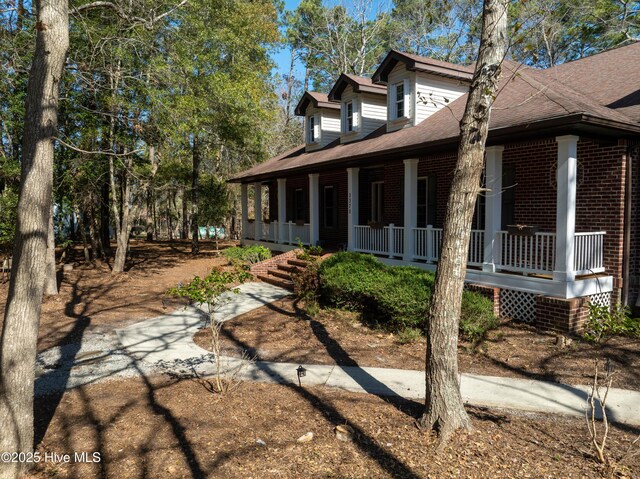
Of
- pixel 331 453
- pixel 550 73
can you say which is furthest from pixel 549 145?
pixel 331 453

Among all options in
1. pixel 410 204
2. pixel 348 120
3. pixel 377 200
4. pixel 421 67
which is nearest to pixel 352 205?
pixel 377 200

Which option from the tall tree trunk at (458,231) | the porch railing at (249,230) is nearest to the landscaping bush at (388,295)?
the tall tree trunk at (458,231)

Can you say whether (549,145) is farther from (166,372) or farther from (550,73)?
(166,372)

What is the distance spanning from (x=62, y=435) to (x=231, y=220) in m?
36.0

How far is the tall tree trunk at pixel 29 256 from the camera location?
13.3 feet

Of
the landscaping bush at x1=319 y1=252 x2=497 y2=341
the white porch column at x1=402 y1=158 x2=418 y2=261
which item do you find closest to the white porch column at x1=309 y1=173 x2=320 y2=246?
the white porch column at x1=402 y1=158 x2=418 y2=261

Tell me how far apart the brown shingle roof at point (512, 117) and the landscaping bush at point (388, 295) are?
3.07 m

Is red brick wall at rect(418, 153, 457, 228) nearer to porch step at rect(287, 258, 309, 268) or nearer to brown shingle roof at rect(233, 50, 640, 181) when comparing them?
brown shingle roof at rect(233, 50, 640, 181)

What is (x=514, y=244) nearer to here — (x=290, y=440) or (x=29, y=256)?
(x=290, y=440)

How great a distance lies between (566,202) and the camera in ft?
26.4

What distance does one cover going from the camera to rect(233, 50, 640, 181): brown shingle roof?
767 cm

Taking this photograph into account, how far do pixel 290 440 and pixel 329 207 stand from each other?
13.6 meters

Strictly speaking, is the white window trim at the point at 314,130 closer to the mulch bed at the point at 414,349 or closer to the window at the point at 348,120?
the window at the point at 348,120

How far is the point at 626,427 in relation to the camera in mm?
4746
